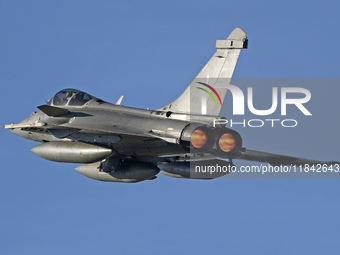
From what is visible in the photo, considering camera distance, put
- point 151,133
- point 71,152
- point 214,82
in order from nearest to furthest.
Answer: point 151,133 < point 214,82 < point 71,152

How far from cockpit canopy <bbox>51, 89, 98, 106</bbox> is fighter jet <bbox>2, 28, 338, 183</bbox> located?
5cm

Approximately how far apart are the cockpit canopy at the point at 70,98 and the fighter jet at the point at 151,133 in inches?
1.8

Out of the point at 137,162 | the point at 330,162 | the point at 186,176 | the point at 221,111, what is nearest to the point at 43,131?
the point at 137,162

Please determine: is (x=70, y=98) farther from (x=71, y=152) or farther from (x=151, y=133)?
(x=151, y=133)

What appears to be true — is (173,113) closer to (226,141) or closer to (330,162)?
(226,141)

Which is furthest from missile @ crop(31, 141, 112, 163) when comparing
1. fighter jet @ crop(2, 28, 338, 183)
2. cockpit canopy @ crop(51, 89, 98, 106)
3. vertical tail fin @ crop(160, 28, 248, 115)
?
vertical tail fin @ crop(160, 28, 248, 115)

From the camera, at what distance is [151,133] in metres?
25.8

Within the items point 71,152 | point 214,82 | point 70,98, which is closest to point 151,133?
point 214,82

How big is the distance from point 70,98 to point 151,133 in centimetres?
561

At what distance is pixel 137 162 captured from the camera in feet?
94.7

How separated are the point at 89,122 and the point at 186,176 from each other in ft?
16.6

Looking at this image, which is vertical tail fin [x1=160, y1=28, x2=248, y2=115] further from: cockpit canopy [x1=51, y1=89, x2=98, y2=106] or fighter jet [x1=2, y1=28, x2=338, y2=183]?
cockpit canopy [x1=51, y1=89, x2=98, y2=106]

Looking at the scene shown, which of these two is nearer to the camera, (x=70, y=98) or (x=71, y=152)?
(x=71, y=152)

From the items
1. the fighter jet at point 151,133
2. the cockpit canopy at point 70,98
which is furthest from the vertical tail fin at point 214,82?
the cockpit canopy at point 70,98
